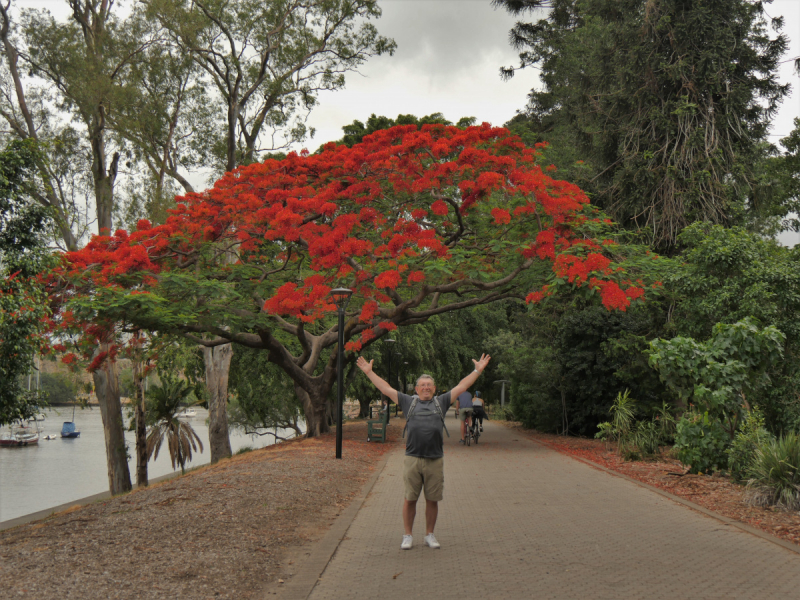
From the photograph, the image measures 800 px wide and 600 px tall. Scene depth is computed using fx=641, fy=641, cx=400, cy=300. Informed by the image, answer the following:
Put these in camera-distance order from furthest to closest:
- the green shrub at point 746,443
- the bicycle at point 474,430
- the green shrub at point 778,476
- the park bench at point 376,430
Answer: the park bench at point 376,430, the bicycle at point 474,430, the green shrub at point 746,443, the green shrub at point 778,476

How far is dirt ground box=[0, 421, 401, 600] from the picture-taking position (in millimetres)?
4742

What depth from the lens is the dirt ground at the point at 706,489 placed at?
23.8 ft

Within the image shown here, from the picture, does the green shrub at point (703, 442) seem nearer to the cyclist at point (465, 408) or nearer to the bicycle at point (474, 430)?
the cyclist at point (465, 408)

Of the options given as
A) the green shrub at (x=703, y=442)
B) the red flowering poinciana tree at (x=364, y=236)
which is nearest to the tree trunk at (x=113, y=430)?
the red flowering poinciana tree at (x=364, y=236)

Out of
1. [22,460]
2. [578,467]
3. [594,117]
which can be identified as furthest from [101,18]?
[22,460]

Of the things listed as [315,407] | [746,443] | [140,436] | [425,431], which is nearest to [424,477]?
[425,431]

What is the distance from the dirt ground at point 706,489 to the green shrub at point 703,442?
0.98 ft

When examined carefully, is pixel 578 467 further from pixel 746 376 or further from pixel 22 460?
pixel 22 460

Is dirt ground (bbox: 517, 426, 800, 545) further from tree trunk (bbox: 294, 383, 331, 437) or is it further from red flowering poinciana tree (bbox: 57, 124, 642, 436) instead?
tree trunk (bbox: 294, 383, 331, 437)

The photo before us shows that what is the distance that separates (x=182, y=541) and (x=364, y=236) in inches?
408

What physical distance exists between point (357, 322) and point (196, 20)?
1084cm

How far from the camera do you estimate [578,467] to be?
13570mm

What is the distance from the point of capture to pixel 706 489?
31.8ft

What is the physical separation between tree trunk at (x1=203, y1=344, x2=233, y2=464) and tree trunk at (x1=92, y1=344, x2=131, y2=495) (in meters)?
2.82
